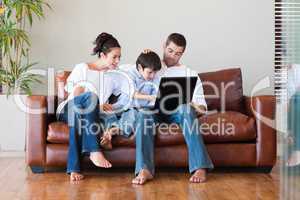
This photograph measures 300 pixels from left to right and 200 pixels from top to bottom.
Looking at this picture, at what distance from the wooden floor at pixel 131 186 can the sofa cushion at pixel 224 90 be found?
61cm

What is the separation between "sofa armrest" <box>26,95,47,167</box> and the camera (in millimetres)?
3398

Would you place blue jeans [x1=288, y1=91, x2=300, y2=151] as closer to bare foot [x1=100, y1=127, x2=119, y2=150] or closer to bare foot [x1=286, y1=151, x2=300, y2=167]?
bare foot [x1=286, y1=151, x2=300, y2=167]

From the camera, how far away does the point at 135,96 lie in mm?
3512

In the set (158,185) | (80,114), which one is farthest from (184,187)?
(80,114)

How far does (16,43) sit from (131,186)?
1.80 m

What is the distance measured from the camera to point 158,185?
10.2ft

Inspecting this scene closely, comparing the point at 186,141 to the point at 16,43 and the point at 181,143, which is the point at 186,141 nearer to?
the point at 181,143

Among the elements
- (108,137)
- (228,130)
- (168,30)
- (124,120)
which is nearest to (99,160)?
(108,137)

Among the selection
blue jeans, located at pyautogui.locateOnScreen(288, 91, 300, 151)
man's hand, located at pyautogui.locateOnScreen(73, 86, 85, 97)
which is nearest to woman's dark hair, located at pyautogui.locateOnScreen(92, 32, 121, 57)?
man's hand, located at pyautogui.locateOnScreen(73, 86, 85, 97)

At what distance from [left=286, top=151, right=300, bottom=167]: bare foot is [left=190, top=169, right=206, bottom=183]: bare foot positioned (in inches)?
83.3

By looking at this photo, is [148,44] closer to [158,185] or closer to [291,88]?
[158,185]

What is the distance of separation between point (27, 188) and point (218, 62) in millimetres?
2193

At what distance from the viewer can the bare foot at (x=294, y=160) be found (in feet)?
3.51

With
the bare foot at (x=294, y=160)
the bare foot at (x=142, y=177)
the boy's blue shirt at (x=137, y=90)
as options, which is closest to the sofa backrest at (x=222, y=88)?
the boy's blue shirt at (x=137, y=90)
